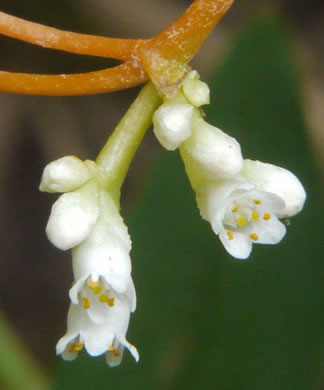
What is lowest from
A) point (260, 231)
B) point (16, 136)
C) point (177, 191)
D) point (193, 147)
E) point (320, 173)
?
point (260, 231)

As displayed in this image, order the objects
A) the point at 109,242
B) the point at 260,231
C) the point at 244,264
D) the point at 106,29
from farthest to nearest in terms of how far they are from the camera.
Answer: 1. the point at 106,29
2. the point at 244,264
3. the point at 260,231
4. the point at 109,242

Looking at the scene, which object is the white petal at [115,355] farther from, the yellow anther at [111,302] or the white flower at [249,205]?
the white flower at [249,205]

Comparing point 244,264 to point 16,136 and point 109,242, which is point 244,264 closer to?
point 109,242

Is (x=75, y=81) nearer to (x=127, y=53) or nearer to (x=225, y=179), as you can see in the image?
(x=127, y=53)

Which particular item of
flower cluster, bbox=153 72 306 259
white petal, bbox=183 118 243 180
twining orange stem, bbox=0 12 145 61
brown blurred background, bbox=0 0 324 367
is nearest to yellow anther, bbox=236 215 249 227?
flower cluster, bbox=153 72 306 259

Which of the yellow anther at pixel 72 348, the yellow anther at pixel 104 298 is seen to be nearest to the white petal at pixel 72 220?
the yellow anther at pixel 104 298

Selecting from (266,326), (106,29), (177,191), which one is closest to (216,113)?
(177,191)
